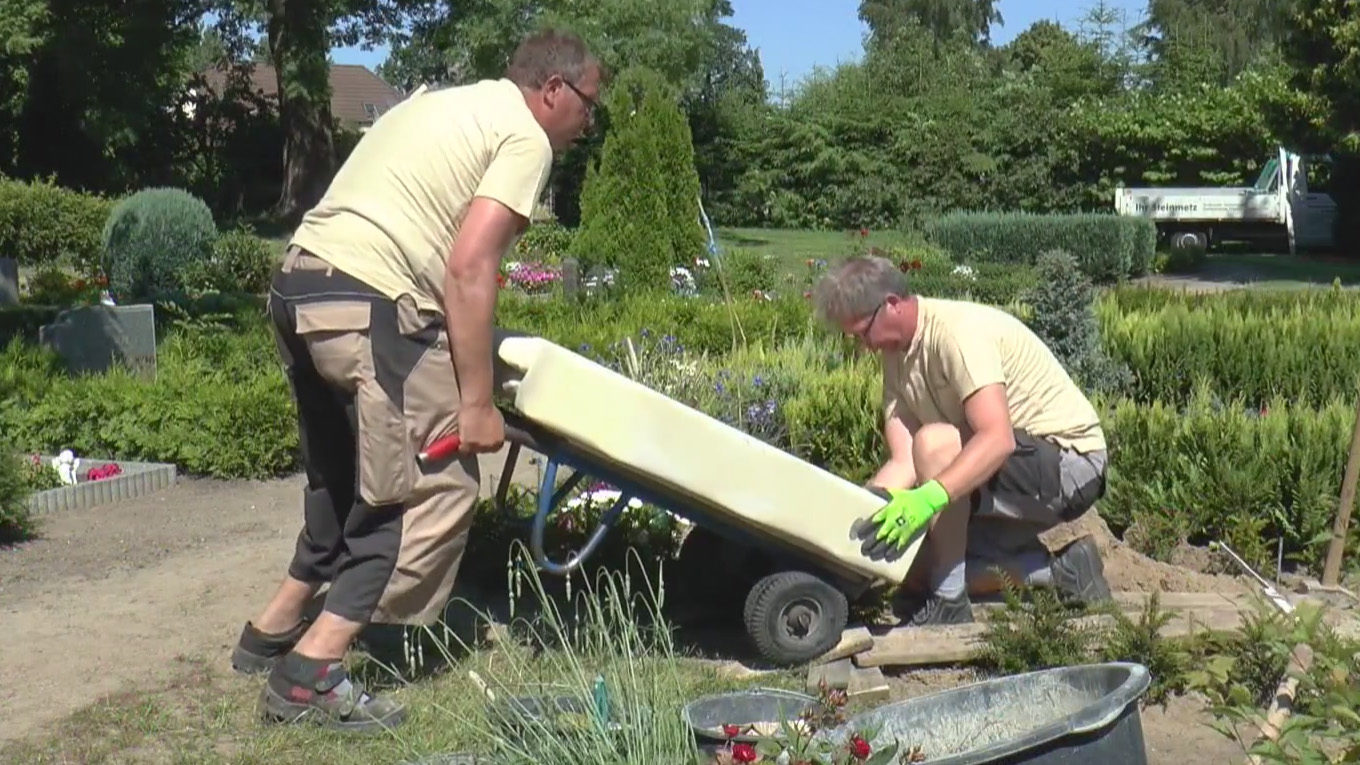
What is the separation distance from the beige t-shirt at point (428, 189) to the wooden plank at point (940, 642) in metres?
1.51

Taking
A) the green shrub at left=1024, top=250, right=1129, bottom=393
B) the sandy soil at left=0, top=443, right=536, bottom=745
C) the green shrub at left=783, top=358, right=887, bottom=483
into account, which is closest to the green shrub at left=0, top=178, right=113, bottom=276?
the sandy soil at left=0, top=443, right=536, bottom=745

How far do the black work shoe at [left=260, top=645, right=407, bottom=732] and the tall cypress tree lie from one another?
30.6 feet

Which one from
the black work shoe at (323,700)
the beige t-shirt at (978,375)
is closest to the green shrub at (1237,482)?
the beige t-shirt at (978,375)

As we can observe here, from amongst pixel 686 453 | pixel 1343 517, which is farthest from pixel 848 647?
pixel 1343 517

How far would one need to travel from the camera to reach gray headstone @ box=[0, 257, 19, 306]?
552 inches

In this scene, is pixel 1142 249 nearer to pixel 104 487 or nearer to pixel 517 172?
pixel 104 487

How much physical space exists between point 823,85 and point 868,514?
32.2 metres

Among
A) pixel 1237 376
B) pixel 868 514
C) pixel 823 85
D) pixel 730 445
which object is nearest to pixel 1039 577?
pixel 868 514

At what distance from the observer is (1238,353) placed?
737cm

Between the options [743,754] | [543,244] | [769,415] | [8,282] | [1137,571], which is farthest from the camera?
[543,244]

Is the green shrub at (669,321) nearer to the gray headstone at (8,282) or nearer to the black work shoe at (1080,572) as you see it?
the black work shoe at (1080,572)

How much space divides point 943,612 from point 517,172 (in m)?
1.78

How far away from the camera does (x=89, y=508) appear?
6.77 meters

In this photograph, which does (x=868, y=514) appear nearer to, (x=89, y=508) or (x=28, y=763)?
(x=28, y=763)
